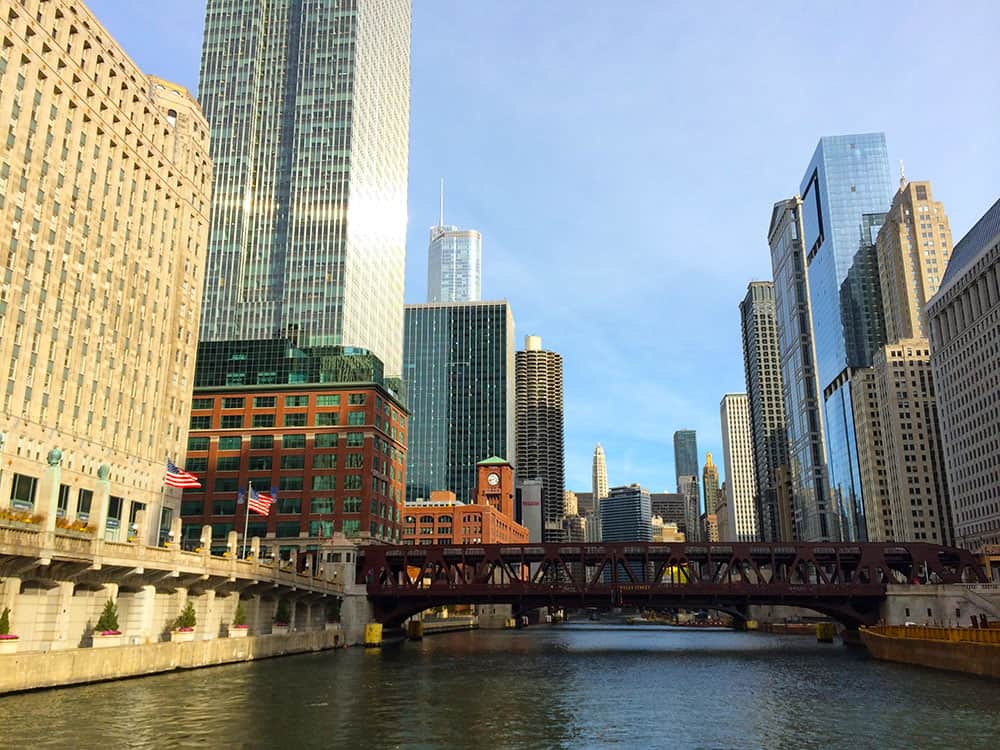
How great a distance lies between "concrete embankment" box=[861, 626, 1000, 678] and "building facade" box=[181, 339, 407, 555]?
262 ft

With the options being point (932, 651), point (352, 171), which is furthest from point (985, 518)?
point (352, 171)

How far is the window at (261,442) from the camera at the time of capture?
143 m

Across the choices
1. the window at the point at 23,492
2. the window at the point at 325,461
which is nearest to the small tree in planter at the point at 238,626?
the window at the point at 23,492

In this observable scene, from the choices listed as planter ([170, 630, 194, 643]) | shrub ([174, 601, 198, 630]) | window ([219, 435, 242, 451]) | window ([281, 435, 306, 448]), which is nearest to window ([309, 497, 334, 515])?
window ([281, 435, 306, 448])

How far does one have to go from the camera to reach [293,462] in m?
141

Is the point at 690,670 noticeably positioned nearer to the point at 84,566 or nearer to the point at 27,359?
the point at 84,566

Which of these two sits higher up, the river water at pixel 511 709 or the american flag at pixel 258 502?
the american flag at pixel 258 502

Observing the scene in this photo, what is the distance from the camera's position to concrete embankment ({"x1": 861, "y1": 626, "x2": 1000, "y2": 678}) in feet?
188

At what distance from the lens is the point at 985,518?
614 ft

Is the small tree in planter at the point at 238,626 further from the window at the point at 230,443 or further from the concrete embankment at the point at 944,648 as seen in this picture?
the window at the point at 230,443

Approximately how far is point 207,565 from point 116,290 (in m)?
40.0

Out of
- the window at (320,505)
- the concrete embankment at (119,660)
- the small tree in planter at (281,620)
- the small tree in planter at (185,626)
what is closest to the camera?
the concrete embankment at (119,660)

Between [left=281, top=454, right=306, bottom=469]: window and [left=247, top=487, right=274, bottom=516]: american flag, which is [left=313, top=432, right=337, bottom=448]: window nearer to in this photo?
[left=281, top=454, right=306, bottom=469]: window

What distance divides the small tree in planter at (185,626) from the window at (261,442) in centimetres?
7763
